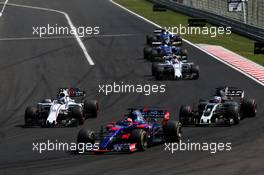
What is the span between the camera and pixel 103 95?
33.2 meters

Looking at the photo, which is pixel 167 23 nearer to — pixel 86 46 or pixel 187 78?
pixel 86 46

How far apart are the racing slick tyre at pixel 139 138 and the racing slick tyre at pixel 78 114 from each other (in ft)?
17.6

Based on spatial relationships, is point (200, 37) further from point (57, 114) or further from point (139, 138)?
point (139, 138)

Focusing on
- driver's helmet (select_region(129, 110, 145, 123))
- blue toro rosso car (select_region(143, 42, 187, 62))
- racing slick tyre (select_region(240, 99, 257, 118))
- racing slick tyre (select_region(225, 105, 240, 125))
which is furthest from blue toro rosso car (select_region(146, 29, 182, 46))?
driver's helmet (select_region(129, 110, 145, 123))

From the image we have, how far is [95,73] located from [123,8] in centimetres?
3585

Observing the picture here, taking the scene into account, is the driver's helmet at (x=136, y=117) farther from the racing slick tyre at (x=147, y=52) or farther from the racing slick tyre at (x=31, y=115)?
the racing slick tyre at (x=147, y=52)

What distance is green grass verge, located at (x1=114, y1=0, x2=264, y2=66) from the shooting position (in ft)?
155

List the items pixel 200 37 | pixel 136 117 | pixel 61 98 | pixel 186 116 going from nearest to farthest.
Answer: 1. pixel 136 117
2. pixel 186 116
3. pixel 61 98
4. pixel 200 37

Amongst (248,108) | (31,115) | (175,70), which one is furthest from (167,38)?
(31,115)

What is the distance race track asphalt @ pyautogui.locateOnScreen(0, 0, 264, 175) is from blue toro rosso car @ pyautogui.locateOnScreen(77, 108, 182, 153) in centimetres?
37

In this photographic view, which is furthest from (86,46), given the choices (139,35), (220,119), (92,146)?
(92,146)

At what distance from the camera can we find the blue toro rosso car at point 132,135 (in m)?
21.1

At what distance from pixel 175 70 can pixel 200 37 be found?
18.1 m

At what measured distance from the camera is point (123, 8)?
7444 cm
